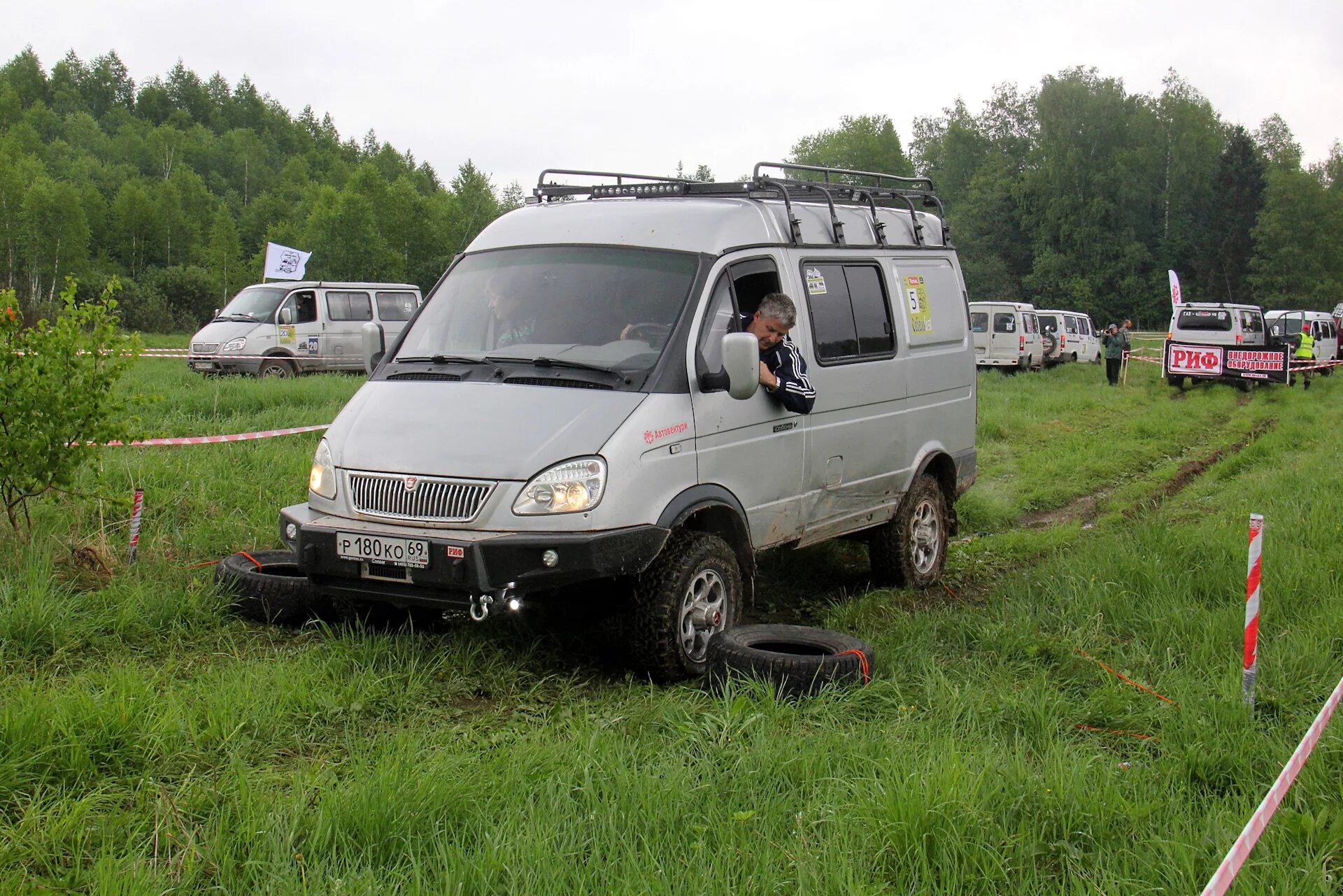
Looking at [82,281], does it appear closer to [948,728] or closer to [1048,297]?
[1048,297]

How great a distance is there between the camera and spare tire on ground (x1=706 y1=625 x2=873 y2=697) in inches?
200

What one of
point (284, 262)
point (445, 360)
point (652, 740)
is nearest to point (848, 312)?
point (445, 360)

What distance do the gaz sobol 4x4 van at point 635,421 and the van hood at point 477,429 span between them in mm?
12

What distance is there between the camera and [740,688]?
5.05 m

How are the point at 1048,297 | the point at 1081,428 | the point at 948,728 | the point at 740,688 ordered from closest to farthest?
the point at 948,728, the point at 740,688, the point at 1081,428, the point at 1048,297

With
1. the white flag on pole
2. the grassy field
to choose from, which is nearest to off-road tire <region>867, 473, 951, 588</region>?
the grassy field

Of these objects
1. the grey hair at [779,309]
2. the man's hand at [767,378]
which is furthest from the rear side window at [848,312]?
the man's hand at [767,378]

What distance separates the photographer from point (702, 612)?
5.71m

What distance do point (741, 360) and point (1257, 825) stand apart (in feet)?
10.5

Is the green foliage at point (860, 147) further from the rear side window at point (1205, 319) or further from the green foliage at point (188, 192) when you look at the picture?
the rear side window at point (1205, 319)

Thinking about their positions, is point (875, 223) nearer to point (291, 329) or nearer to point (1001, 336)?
point (291, 329)

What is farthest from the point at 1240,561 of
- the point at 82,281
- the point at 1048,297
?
the point at 1048,297

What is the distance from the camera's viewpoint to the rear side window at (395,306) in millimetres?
22828

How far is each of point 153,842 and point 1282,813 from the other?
3.43 metres
